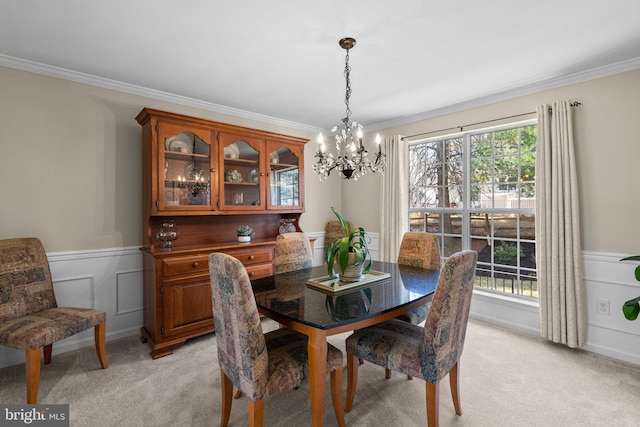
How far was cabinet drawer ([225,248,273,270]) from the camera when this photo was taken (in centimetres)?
320

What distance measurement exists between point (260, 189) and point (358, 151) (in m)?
1.60

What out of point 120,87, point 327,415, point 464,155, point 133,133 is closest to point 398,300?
point 327,415

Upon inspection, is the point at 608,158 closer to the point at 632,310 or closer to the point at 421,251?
the point at 632,310

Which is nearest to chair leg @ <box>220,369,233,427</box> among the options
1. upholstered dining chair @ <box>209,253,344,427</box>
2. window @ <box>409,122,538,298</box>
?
upholstered dining chair @ <box>209,253,344,427</box>

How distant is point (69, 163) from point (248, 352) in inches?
98.7

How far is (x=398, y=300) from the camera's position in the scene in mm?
1813

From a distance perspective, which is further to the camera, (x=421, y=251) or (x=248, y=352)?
(x=421, y=251)

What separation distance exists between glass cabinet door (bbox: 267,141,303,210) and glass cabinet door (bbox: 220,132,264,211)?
142 millimetres

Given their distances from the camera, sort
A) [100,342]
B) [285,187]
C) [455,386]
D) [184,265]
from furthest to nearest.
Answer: [285,187]
[184,265]
[100,342]
[455,386]

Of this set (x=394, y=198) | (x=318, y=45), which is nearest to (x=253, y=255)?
(x=394, y=198)

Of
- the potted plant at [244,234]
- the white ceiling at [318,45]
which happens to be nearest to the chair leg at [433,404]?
the white ceiling at [318,45]

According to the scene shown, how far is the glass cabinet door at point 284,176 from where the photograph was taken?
365cm

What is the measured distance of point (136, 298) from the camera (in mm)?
3107

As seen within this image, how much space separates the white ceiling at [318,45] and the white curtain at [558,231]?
1.70 ft
